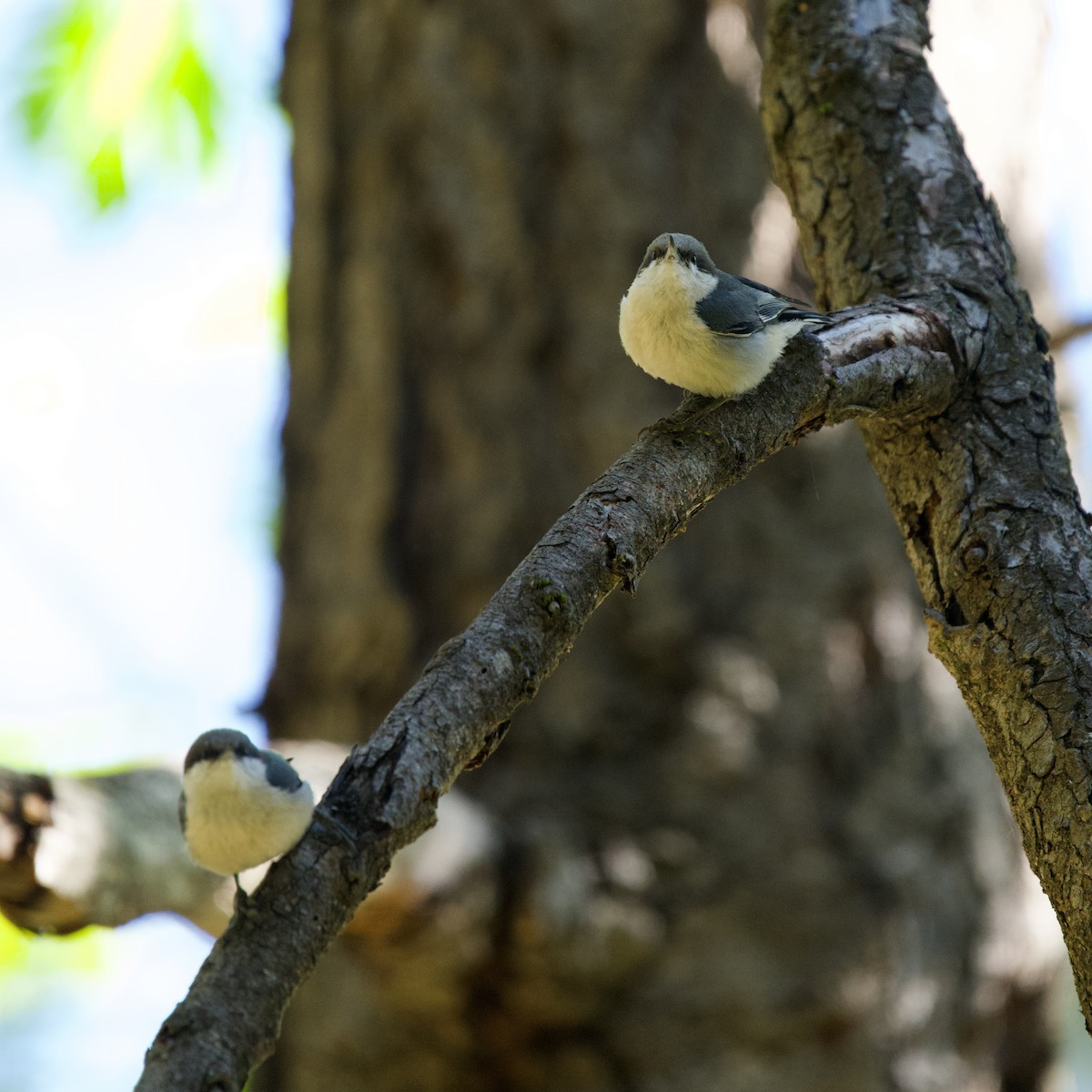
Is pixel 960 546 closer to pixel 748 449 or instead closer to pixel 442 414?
pixel 748 449

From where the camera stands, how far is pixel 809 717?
4246 millimetres

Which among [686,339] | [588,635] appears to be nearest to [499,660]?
[686,339]

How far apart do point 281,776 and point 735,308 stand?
1.27m

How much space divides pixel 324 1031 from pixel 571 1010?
3.06ft

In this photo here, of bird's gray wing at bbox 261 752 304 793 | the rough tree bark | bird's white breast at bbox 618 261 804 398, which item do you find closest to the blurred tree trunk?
the rough tree bark

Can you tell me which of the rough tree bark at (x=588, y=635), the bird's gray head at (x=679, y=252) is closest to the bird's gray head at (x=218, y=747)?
the bird's gray head at (x=679, y=252)

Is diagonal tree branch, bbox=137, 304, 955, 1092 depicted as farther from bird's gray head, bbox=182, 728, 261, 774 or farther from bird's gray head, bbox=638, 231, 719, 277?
bird's gray head, bbox=182, 728, 261, 774

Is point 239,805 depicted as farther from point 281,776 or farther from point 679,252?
point 679,252

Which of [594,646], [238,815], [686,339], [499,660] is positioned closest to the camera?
[499,660]

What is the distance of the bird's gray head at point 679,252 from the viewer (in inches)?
101

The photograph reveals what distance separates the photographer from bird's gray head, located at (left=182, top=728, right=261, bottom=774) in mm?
2104

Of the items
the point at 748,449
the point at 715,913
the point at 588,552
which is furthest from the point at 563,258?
the point at 588,552

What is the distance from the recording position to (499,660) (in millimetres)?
1556

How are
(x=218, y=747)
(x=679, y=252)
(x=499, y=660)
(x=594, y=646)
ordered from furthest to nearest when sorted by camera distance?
(x=594, y=646)
(x=679, y=252)
(x=218, y=747)
(x=499, y=660)
